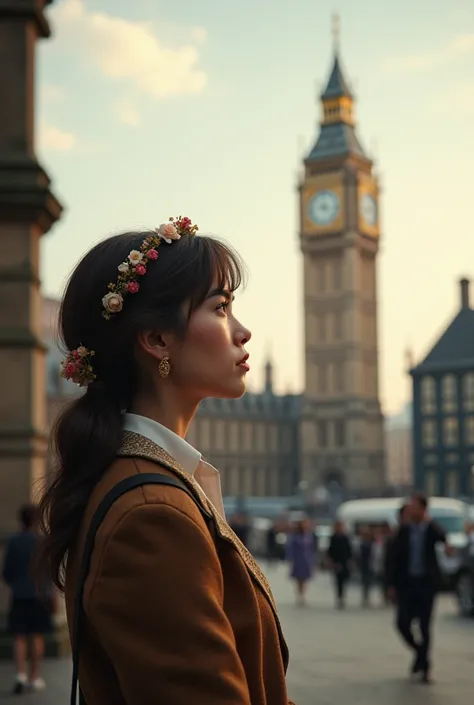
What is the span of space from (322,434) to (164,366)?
95.4 meters

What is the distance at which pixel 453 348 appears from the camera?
249 ft

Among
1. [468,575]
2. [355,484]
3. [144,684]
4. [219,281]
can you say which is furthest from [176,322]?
[355,484]

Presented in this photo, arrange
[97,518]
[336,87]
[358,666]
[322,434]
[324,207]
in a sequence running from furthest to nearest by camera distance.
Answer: [336,87], [324,207], [322,434], [358,666], [97,518]

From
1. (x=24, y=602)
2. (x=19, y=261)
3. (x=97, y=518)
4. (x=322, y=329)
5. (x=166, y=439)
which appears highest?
(x=322, y=329)

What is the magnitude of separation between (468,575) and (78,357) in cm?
1692

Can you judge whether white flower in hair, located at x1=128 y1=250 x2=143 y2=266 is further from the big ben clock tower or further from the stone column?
the big ben clock tower

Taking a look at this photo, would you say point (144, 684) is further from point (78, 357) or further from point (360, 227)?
point (360, 227)

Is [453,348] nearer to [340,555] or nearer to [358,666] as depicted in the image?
[340,555]

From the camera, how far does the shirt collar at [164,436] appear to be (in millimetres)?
1818

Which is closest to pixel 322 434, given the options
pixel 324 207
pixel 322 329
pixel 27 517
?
pixel 322 329

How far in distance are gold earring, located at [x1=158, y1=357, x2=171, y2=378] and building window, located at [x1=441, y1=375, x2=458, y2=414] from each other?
7428 centimetres

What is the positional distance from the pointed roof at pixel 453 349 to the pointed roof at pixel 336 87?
39007 mm

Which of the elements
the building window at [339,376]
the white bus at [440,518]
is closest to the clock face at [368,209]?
the building window at [339,376]


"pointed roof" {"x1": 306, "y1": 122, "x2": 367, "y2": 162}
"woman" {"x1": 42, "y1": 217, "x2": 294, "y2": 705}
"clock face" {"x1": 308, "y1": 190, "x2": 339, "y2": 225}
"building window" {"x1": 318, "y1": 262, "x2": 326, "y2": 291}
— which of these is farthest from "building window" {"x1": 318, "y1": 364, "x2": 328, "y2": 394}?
"woman" {"x1": 42, "y1": 217, "x2": 294, "y2": 705}
